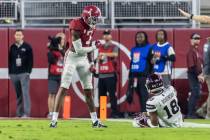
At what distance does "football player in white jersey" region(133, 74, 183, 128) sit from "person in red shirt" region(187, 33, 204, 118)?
252 inches

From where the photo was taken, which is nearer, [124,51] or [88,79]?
[88,79]

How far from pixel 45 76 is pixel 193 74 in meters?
3.97

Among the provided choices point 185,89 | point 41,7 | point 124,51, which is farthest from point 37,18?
point 185,89

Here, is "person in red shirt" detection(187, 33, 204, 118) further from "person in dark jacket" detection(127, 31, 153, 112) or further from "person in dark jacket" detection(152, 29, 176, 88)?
"person in dark jacket" detection(127, 31, 153, 112)

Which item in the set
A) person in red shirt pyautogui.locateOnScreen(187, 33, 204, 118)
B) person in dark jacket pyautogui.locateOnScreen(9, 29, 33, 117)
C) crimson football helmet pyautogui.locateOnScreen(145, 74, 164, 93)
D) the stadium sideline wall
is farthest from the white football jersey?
the stadium sideline wall

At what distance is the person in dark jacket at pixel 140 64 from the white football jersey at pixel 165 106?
238 inches

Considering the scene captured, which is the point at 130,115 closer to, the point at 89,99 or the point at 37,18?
the point at 37,18

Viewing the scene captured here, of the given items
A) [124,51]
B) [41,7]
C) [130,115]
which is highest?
[41,7]

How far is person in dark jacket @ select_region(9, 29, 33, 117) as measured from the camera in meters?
18.8

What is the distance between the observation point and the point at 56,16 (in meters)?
20.9

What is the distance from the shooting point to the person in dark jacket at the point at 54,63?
61.4 ft

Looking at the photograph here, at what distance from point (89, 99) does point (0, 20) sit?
28.4 ft

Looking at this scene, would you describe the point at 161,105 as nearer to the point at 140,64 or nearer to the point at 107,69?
the point at 140,64

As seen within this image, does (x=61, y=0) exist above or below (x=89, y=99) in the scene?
above
